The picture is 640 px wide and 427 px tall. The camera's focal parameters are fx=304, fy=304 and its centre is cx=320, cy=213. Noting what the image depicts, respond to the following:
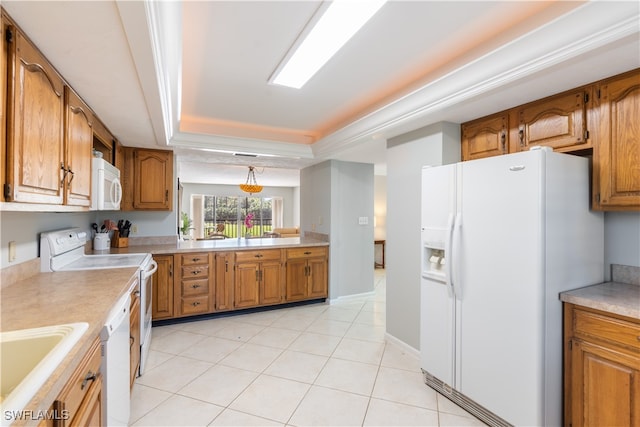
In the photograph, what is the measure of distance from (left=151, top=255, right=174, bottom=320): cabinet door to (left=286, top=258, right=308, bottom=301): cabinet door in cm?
144

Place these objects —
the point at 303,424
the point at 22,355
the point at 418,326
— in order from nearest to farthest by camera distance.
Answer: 1. the point at 22,355
2. the point at 303,424
3. the point at 418,326

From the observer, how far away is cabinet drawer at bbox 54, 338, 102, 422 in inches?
37.2

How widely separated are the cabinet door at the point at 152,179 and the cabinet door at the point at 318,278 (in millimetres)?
2042

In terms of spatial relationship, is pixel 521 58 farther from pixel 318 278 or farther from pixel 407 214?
pixel 318 278

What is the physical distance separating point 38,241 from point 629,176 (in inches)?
146

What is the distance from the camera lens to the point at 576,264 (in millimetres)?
1812

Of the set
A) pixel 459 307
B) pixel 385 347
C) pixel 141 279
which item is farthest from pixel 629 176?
pixel 141 279

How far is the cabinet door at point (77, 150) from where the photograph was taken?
1828mm

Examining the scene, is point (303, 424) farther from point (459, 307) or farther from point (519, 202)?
point (519, 202)

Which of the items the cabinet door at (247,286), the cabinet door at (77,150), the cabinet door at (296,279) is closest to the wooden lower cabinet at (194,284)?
the cabinet door at (247,286)

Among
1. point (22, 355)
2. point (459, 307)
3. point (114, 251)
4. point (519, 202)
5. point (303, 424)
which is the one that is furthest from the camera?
point (114, 251)

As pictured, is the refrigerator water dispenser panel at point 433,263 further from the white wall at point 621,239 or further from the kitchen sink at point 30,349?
the kitchen sink at point 30,349

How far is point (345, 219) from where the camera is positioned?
449 cm

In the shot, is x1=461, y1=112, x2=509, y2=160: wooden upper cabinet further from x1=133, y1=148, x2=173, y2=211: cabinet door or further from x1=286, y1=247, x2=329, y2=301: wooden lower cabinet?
x1=133, y1=148, x2=173, y2=211: cabinet door
